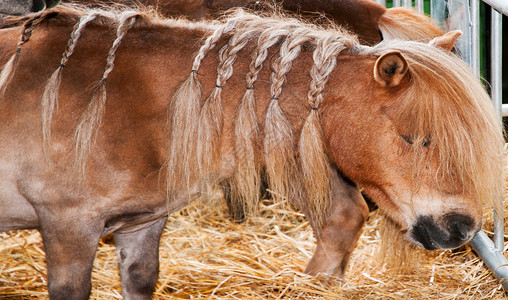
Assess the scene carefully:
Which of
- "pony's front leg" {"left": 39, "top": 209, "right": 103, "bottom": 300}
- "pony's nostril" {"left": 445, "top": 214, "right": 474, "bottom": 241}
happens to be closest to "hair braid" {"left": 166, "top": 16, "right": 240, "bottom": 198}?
"pony's front leg" {"left": 39, "top": 209, "right": 103, "bottom": 300}

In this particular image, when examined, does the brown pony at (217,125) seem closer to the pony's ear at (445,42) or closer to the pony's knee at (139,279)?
the pony's ear at (445,42)

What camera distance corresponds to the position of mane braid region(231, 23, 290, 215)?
1.72 meters

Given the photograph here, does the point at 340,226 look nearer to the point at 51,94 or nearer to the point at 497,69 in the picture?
the point at 497,69

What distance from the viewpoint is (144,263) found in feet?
6.89


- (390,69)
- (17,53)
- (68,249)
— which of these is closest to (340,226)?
(390,69)

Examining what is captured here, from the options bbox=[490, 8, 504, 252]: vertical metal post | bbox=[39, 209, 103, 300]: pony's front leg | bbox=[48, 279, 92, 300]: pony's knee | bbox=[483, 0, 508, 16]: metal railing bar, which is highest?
bbox=[483, 0, 508, 16]: metal railing bar

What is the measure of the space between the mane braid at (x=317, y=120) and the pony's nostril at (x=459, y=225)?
0.39 meters

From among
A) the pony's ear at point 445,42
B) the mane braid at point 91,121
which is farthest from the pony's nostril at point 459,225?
the mane braid at point 91,121

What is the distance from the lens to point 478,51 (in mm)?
2453

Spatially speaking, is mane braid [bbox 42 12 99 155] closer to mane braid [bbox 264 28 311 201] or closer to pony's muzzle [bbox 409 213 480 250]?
mane braid [bbox 264 28 311 201]

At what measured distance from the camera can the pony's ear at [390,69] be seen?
1574mm

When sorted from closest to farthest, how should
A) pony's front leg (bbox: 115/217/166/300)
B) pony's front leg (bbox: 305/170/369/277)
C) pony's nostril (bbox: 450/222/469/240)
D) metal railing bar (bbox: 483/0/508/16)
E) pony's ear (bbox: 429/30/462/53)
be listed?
pony's nostril (bbox: 450/222/469/240)
pony's ear (bbox: 429/30/462/53)
metal railing bar (bbox: 483/0/508/16)
pony's front leg (bbox: 115/217/166/300)
pony's front leg (bbox: 305/170/369/277)

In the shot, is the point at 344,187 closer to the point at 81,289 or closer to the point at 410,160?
the point at 410,160

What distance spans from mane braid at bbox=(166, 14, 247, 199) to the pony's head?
1.31 feet
